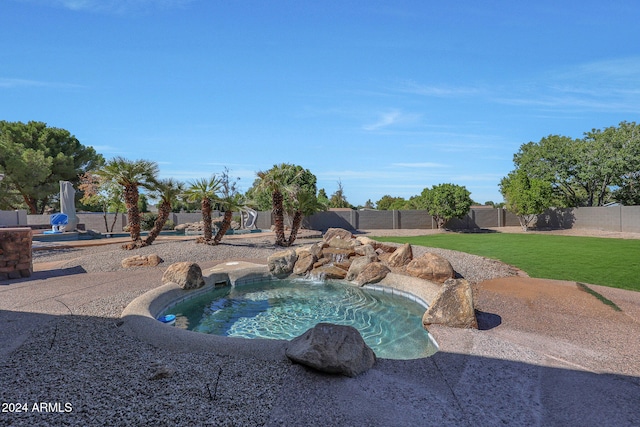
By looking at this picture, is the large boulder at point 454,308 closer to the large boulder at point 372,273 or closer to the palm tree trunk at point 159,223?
the large boulder at point 372,273

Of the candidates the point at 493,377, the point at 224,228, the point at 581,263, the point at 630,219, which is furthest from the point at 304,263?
the point at 630,219

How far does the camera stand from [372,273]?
943 cm

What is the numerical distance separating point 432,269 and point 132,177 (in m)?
11.0

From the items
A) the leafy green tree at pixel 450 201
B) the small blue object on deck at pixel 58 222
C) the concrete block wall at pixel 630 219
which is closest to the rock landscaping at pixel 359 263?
the small blue object on deck at pixel 58 222

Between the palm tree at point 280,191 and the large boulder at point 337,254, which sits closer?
the large boulder at point 337,254

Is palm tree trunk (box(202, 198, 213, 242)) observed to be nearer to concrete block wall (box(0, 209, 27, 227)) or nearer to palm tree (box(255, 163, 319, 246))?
palm tree (box(255, 163, 319, 246))

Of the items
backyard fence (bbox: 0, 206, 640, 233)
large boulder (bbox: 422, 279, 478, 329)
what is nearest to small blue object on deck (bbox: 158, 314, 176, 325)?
large boulder (bbox: 422, 279, 478, 329)

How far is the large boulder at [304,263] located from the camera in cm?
1092

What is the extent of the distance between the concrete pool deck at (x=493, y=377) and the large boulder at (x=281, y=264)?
504 cm

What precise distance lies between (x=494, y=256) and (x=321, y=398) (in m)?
11.1

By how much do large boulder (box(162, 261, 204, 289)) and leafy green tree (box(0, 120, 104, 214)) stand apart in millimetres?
26012

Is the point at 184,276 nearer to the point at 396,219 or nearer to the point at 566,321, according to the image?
the point at 566,321

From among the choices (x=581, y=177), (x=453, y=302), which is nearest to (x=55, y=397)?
(x=453, y=302)

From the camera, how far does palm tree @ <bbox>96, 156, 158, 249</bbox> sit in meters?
13.4
